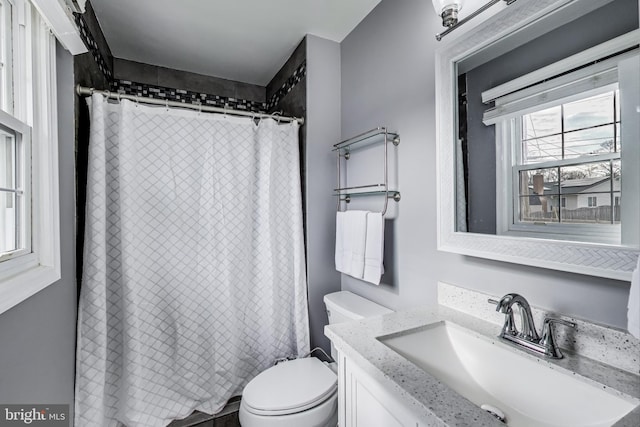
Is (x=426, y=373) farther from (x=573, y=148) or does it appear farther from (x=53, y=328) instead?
(x=53, y=328)

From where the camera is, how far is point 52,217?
122cm

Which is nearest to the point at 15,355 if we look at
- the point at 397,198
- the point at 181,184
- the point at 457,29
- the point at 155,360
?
the point at 155,360

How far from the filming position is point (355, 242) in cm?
162

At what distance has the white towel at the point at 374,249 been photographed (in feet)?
4.82

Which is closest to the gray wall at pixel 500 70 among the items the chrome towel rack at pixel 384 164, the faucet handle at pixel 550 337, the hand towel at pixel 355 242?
the faucet handle at pixel 550 337

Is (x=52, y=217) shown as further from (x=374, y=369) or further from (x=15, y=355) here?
(x=374, y=369)

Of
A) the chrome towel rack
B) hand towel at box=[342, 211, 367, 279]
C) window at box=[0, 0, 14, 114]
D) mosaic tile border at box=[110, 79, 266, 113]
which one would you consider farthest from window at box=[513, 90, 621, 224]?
mosaic tile border at box=[110, 79, 266, 113]

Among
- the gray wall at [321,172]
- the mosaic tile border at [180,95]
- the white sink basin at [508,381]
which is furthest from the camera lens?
the mosaic tile border at [180,95]

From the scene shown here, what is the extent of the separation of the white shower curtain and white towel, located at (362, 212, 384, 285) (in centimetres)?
55

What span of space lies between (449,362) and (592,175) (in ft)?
Answer: 2.26

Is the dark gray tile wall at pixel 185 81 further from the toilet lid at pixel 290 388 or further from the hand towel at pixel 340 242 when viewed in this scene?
the toilet lid at pixel 290 388

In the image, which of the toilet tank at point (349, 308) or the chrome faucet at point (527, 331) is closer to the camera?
the chrome faucet at point (527, 331)

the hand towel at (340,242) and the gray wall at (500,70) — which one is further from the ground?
the gray wall at (500,70)

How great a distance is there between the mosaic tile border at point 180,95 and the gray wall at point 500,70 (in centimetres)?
188
